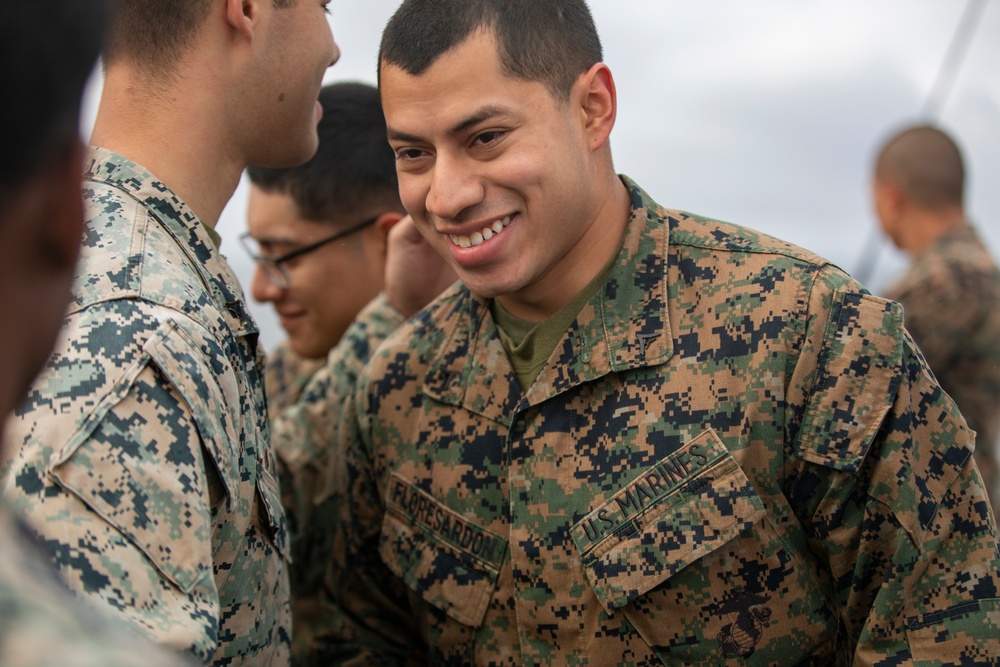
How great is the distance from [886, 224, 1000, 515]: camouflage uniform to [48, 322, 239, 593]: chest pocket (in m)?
4.36

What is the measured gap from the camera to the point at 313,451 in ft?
11.2

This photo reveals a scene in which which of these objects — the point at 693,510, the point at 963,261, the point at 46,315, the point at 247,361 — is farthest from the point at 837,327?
the point at 963,261

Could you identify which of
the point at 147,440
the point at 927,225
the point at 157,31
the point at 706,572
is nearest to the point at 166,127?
the point at 157,31

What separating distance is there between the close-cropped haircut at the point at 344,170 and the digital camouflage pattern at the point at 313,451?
1.28 feet

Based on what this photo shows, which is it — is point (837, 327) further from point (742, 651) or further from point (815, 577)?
point (742, 651)

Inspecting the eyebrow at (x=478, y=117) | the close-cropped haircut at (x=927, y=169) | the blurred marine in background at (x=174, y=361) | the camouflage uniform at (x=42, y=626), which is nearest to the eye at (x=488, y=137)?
the eyebrow at (x=478, y=117)

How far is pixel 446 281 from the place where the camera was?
346cm

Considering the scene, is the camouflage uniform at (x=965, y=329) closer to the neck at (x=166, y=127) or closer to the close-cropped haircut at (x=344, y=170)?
the close-cropped haircut at (x=344, y=170)

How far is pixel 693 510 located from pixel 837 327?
0.50 metres

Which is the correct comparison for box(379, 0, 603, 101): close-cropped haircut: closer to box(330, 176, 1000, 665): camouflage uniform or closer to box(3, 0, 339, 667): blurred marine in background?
box(3, 0, 339, 667): blurred marine in background

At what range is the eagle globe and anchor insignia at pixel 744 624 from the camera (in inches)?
89.5

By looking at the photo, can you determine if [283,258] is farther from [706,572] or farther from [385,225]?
[706,572]

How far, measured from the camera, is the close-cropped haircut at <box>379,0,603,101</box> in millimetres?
2318

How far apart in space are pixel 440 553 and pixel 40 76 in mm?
1926
